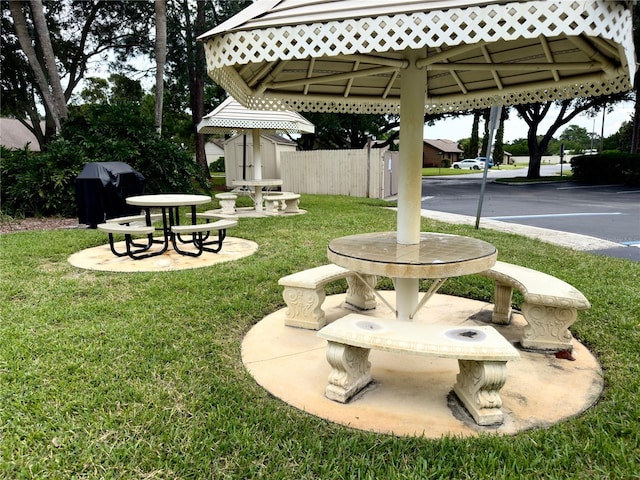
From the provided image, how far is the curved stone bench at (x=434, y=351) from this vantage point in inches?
93.6

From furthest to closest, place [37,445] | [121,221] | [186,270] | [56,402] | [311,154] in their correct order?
[311,154]
[121,221]
[186,270]
[56,402]
[37,445]

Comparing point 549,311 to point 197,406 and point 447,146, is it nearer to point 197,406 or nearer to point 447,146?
point 197,406

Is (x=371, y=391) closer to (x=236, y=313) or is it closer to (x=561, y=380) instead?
(x=561, y=380)

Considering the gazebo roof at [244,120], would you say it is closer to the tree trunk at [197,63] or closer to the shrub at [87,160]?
the shrub at [87,160]

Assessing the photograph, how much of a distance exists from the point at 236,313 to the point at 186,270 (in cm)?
190

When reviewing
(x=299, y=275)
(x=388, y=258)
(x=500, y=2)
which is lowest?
(x=299, y=275)

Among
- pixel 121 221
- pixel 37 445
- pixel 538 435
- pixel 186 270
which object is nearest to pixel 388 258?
pixel 538 435

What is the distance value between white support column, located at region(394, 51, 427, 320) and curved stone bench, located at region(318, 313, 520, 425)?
35.7 inches

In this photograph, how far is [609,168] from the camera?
25.1 m

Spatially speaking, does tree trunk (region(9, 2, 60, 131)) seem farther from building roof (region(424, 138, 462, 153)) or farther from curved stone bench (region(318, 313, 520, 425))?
building roof (region(424, 138, 462, 153))

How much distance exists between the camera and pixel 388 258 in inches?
112

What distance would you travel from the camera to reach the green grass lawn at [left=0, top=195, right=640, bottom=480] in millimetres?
2078

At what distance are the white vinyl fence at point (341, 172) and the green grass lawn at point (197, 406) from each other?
1209cm

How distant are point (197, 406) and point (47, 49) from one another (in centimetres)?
1348
